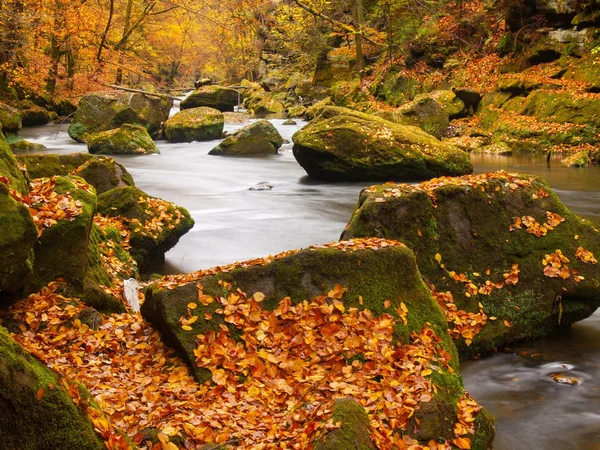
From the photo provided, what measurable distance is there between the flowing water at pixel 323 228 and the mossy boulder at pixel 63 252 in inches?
146

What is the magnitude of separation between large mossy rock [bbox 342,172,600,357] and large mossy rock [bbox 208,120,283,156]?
14523mm

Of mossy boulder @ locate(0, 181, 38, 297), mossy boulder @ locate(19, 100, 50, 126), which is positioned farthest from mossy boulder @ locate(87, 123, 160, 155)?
mossy boulder @ locate(0, 181, 38, 297)

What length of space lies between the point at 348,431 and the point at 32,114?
28.5 m

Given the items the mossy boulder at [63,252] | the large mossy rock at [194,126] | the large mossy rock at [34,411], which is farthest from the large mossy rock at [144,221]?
the large mossy rock at [194,126]

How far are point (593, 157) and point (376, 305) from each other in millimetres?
14775

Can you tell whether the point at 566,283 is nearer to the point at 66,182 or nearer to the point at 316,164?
the point at 66,182

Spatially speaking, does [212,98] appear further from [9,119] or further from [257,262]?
[257,262]

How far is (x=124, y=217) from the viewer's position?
28.2ft

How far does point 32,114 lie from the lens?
28.1 m

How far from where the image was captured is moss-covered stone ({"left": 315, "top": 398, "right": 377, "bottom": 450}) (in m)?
3.38

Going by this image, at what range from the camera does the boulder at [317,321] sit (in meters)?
4.33

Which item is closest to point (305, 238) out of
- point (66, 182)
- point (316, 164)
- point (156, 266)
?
point (156, 266)

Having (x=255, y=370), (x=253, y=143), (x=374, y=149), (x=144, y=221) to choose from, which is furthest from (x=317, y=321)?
(x=253, y=143)

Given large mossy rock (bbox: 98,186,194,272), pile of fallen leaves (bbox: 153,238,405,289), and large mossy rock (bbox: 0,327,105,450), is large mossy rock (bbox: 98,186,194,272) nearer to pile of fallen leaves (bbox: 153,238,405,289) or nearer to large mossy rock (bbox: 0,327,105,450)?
pile of fallen leaves (bbox: 153,238,405,289)
